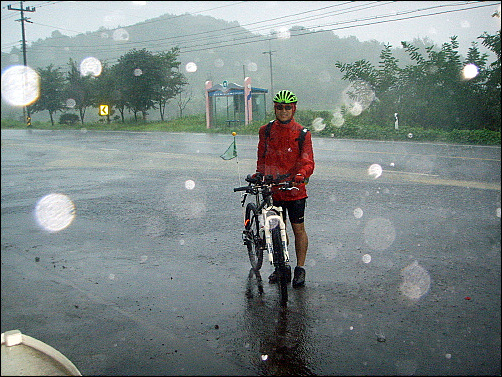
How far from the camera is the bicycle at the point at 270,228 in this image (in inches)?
190

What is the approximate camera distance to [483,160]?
1404 cm

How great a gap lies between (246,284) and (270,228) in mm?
724

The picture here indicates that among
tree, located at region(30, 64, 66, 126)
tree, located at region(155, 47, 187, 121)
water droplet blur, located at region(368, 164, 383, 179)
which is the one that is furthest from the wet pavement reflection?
water droplet blur, located at region(368, 164, 383, 179)

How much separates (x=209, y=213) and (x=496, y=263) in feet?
23.8

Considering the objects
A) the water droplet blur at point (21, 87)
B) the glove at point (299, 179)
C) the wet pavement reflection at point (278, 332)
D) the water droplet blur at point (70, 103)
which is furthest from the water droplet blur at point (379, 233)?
the water droplet blur at point (21, 87)

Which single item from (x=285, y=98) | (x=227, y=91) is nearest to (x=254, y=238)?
(x=285, y=98)

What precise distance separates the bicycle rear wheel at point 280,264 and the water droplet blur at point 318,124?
2161 cm

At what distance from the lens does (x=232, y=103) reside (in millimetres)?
37188

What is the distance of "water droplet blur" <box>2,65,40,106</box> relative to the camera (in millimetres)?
1849

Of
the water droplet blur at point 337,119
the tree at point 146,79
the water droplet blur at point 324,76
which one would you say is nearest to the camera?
the tree at point 146,79

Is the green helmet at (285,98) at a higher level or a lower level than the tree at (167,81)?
lower

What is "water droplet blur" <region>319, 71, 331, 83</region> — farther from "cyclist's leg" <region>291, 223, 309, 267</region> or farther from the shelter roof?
the shelter roof

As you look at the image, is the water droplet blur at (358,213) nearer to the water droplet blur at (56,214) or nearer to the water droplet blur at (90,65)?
the water droplet blur at (56,214)

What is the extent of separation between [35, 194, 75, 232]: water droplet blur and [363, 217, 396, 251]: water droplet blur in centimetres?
473
